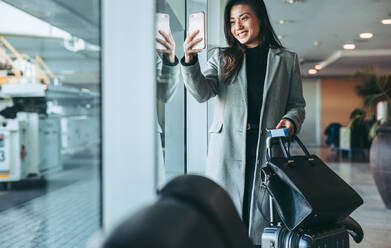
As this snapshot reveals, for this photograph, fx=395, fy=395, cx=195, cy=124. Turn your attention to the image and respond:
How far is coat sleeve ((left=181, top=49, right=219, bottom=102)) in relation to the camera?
4.60 ft

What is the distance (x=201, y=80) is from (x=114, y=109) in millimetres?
881

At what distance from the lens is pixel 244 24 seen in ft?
5.54

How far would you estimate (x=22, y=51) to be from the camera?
4.35 meters

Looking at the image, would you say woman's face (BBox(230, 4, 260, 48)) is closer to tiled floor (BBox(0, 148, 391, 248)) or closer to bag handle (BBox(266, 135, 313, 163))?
bag handle (BBox(266, 135, 313, 163))

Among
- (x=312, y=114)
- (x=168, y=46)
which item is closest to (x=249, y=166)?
(x=168, y=46)

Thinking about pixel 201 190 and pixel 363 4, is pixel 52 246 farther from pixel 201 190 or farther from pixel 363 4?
pixel 363 4

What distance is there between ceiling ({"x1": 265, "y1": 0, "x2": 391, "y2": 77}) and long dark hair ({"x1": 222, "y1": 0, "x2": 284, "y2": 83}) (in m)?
4.50

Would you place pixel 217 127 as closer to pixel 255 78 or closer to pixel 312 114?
pixel 255 78

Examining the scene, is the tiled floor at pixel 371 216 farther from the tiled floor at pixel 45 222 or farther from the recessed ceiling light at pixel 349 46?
the recessed ceiling light at pixel 349 46

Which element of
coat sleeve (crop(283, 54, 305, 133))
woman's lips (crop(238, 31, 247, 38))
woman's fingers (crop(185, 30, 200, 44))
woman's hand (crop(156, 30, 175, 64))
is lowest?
coat sleeve (crop(283, 54, 305, 133))

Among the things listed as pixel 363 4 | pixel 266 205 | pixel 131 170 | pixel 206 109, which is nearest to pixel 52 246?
pixel 206 109

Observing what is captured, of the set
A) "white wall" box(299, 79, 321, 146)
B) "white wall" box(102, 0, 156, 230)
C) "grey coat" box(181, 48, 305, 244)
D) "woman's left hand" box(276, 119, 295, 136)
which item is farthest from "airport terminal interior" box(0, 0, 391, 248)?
"white wall" box(299, 79, 321, 146)

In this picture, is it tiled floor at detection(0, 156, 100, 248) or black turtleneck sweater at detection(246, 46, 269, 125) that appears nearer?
black turtleneck sweater at detection(246, 46, 269, 125)

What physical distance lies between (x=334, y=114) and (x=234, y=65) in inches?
627
